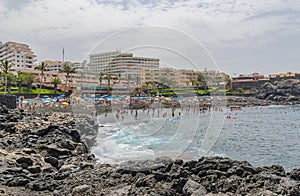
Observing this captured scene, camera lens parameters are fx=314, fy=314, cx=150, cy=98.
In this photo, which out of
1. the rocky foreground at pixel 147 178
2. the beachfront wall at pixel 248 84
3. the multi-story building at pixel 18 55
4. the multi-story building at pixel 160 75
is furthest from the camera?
the beachfront wall at pixel 248 84

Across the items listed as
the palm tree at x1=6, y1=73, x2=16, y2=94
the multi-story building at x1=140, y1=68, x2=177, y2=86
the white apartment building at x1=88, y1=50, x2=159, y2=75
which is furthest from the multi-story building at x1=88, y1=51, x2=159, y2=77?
the palm tree at x1=6, y1=73, x2=16, y2=94

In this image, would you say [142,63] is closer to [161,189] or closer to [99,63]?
[99,63]

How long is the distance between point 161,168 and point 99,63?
17.0 ft

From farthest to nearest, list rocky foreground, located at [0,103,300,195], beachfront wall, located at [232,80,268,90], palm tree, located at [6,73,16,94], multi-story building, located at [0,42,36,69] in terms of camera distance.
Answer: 1. beachfront wall, located at [232,80,268,90]
2. multi-story building, located at [0,42,36,69]
3. palm tree, located at [6,73,16,94]
4. rocky foreground, located at [0,103,300,195]

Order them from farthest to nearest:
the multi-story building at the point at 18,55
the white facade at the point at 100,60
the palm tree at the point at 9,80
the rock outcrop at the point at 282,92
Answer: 1. the rock outcrop at the point at 282,92
2. the multi-story building at the point at 18,55
3. the palm tree at the point at 9,80
4. the white facade at the point at 100,60

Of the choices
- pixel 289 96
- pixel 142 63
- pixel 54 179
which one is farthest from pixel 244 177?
pixel 289 96

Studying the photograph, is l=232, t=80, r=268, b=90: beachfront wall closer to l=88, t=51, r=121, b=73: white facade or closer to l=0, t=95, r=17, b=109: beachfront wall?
l=0, t=95, r=17, b=109: beachfront wall

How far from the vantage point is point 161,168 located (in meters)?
9.92

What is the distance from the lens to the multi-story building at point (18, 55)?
9025 centimetres

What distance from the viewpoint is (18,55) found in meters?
91.1

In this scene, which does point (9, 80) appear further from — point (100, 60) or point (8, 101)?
point (100, 60)

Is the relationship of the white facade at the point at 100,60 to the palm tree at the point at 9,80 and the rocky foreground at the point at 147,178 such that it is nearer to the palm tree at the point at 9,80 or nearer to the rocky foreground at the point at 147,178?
the rocky foreground at the point at 147,178

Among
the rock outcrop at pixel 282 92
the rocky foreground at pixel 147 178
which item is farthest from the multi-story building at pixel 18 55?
the rocky foreground at pixel 147 178

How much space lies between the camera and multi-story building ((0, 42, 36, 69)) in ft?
296
